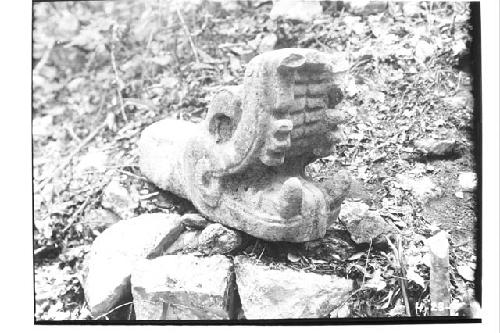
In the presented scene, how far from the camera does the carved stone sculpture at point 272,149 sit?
227cm

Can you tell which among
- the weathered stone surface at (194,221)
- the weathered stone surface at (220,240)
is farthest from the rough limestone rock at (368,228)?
the weathered stone surface at (194,221)

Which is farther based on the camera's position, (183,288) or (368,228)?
(368,228)

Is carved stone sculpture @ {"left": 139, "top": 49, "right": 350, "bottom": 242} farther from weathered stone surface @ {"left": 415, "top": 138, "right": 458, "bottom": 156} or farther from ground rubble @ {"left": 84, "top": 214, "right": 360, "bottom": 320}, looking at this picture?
weathered stone surface @ {"left": 415, "top": 138, "right": 458, "bottom": 156}

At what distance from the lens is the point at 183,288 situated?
251 cm

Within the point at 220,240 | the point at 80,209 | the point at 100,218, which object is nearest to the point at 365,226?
the point at 220,240

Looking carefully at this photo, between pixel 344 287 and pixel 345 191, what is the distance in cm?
44

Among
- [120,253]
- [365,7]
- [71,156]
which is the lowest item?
[120,253]

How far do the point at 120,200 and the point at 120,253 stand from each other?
1.52 feet

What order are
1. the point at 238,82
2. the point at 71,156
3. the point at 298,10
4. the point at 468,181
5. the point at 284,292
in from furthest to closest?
the point at 238,82 < the point at 298,10 < the point at 71,156 < the point at 468,181 < the point at 284,292

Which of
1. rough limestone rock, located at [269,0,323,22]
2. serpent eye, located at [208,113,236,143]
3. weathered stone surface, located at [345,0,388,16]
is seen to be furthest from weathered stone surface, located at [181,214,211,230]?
weathered stone surface, located at [345,0,388,16]

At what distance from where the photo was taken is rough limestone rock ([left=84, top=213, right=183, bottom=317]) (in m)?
2.66

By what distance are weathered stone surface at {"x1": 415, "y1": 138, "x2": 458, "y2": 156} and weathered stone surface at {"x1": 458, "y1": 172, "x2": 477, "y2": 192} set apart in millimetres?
150

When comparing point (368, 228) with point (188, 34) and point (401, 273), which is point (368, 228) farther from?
point (188, 34)

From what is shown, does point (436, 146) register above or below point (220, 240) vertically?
above
